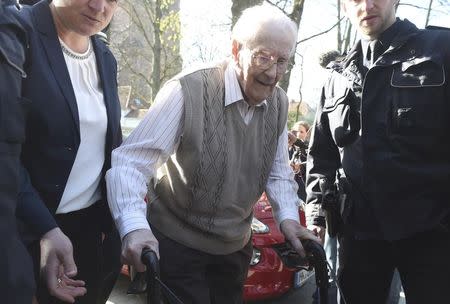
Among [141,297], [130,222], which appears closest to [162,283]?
[130,222]

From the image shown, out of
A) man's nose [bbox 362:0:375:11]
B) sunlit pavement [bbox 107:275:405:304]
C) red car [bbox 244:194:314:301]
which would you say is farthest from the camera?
sunlit pavement [bbox 107:275:405:304]

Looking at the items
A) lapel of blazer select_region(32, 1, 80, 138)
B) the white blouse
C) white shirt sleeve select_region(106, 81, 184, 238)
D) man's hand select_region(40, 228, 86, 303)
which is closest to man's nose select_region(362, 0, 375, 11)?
white shirt sleeve select_region(106, 81, 184, 238)

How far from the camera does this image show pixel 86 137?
75.8 inches

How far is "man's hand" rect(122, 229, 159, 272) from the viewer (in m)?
1.66

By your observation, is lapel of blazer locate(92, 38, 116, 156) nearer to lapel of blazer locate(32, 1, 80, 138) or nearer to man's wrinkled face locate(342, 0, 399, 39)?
lapel of blazer locate(32, 1, 80, 138)

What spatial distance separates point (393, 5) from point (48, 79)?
5.50ft

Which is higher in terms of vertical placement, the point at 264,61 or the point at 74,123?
the point at 264,61

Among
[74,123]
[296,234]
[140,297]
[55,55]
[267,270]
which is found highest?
[55,55]

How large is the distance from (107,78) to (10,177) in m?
0.95

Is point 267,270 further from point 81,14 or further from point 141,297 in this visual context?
point 81,14

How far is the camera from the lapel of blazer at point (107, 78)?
2029mm

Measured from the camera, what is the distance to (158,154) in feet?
6.38

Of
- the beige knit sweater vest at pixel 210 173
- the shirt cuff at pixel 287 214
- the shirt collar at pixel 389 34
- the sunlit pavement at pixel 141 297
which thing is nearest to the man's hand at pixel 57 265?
the beige knit sweater vest at pixel 210 173

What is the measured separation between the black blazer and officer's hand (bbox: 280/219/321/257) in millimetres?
1050
